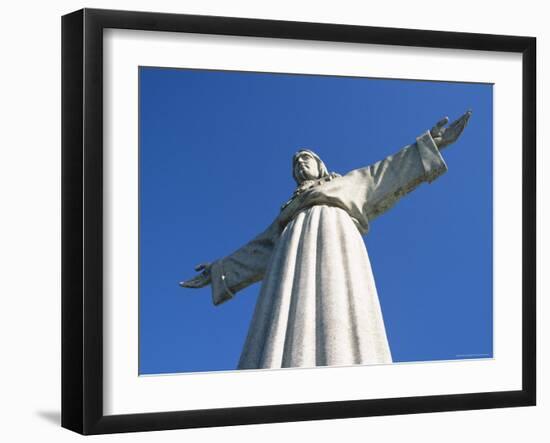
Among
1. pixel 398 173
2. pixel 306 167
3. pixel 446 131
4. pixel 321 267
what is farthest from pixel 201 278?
pixel 446 131

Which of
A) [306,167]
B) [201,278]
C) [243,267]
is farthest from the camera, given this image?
[243,267]

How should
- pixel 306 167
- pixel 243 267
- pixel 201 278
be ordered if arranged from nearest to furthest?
1. pixel 201 278
2. pixel 306 167
3. pixel 243 267

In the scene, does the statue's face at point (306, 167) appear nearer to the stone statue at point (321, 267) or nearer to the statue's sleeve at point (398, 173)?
the stone statue at point (321, 267)

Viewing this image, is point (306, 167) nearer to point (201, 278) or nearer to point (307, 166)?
point (307, 166)

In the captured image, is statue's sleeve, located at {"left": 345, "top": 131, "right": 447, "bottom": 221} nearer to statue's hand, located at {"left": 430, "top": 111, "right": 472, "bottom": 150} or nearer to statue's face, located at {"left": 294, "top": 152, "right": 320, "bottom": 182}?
statue's hand, located at {"left": 430, "top": 111, "right": 472, "bottom": 150}

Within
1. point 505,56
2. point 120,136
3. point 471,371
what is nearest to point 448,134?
point 505,56

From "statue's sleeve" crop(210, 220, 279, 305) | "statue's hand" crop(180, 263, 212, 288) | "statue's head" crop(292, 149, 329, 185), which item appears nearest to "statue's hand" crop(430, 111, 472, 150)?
"statue's head" crop(292, 149, 329, 185)

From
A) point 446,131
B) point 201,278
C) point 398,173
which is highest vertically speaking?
point 446,131

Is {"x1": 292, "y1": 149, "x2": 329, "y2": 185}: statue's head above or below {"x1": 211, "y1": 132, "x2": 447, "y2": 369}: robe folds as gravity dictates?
above
